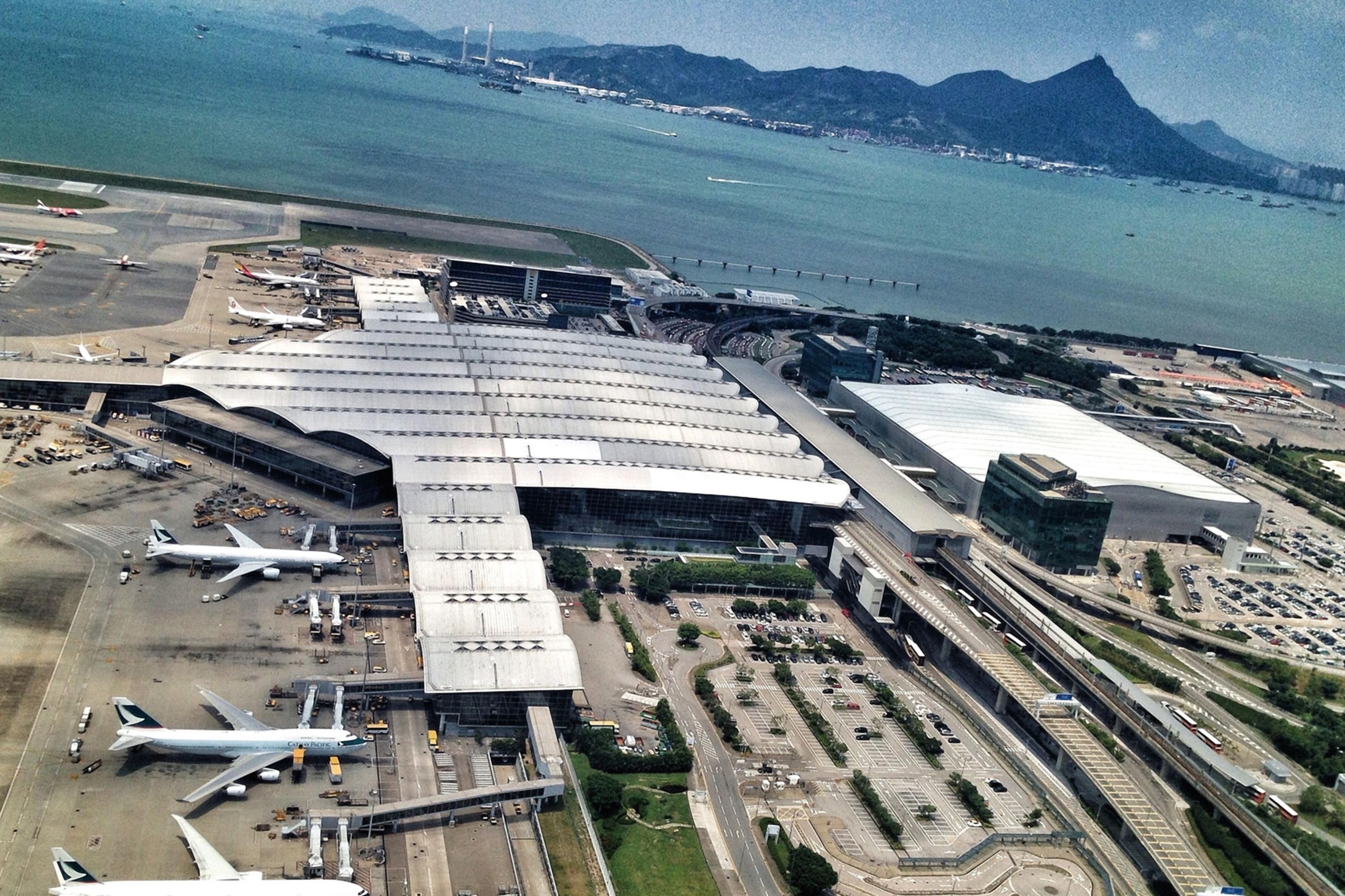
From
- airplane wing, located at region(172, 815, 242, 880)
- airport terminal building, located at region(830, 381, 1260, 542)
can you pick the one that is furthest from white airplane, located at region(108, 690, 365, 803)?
airport terminal building, located at region(830, 381, 1260, 542)

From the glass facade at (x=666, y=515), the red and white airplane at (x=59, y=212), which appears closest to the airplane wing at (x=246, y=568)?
the glass facade at (x=666, y=515)

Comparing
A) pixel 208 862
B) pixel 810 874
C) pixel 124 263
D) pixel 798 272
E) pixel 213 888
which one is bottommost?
pixel 810 874

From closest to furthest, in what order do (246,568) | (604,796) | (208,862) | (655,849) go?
(208,862)
(655,849)
(604,796)
(246,568)

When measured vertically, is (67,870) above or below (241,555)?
below

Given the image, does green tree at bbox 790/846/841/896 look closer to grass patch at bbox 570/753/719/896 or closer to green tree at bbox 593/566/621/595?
grass patch at bbox 570/753/719/896

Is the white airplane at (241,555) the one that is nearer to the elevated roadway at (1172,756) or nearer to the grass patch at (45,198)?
the elevated roadway at (1172,756)

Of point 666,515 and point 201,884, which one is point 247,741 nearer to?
point 201,884

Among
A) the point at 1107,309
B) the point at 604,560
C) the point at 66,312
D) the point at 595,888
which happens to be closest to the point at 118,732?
the point at 595,888

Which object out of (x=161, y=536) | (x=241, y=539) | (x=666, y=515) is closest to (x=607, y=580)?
(x=666, y=515)
